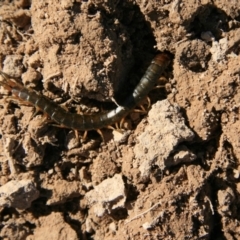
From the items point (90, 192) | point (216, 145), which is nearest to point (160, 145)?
point (216, 145)

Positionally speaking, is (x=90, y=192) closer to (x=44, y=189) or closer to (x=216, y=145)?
(x=44, y=189)

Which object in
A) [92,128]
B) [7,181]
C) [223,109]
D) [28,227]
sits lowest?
[28,227]

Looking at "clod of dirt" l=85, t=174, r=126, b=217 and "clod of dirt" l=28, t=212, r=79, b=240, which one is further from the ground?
"clod of dirt" l=85, t=174, r=126, b=217

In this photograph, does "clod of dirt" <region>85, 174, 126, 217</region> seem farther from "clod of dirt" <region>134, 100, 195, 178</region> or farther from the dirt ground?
"clod of dirt" <region>134, 100, 195, 178</region>

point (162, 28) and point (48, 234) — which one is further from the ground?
point (162, 28)

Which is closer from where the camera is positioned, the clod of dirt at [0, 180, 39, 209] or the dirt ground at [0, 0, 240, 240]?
the dirt ground at [0, 0, 240, 240]

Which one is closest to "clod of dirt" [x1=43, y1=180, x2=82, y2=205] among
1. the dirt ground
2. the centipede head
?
the dirt ground

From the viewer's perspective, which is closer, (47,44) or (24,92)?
(47,44)
